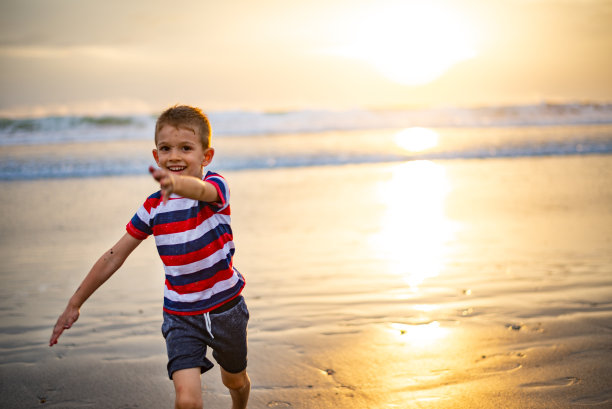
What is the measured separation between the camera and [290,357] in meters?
3.42

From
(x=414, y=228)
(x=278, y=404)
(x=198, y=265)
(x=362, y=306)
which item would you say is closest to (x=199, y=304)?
(x=198, y=265)

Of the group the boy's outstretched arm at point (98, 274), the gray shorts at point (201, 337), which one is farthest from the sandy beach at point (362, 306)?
the boy's outstretched arm at point (98, 274)

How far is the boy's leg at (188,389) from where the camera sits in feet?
7.17

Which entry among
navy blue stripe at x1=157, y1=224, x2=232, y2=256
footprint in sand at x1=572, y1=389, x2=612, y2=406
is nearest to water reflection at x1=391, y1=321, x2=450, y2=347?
footprint in sand at x1=572, y1=389, x2=612, y2=406

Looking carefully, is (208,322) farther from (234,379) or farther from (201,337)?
(234,379)

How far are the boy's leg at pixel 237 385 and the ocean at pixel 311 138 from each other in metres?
11.3

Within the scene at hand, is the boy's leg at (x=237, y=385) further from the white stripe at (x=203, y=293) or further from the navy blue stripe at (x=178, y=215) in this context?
the navy blue stripe at (x=178, y=215)

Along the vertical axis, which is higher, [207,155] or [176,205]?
[207,155]

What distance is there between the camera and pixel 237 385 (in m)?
2.52

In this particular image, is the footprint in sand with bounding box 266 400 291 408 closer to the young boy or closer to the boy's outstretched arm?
the young boy

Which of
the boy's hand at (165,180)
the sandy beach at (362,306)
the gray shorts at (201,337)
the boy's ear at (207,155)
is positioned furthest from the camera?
the sandy beach at (362,306)

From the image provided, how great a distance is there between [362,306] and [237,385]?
1.85m

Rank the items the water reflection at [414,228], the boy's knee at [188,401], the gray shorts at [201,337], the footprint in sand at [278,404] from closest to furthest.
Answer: the boy's knee at [188,401] < the gray shorts at [201,337] < the footprint in sand at [278,404] < the water reflection at [414,228]

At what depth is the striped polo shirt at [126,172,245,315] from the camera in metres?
2.30
